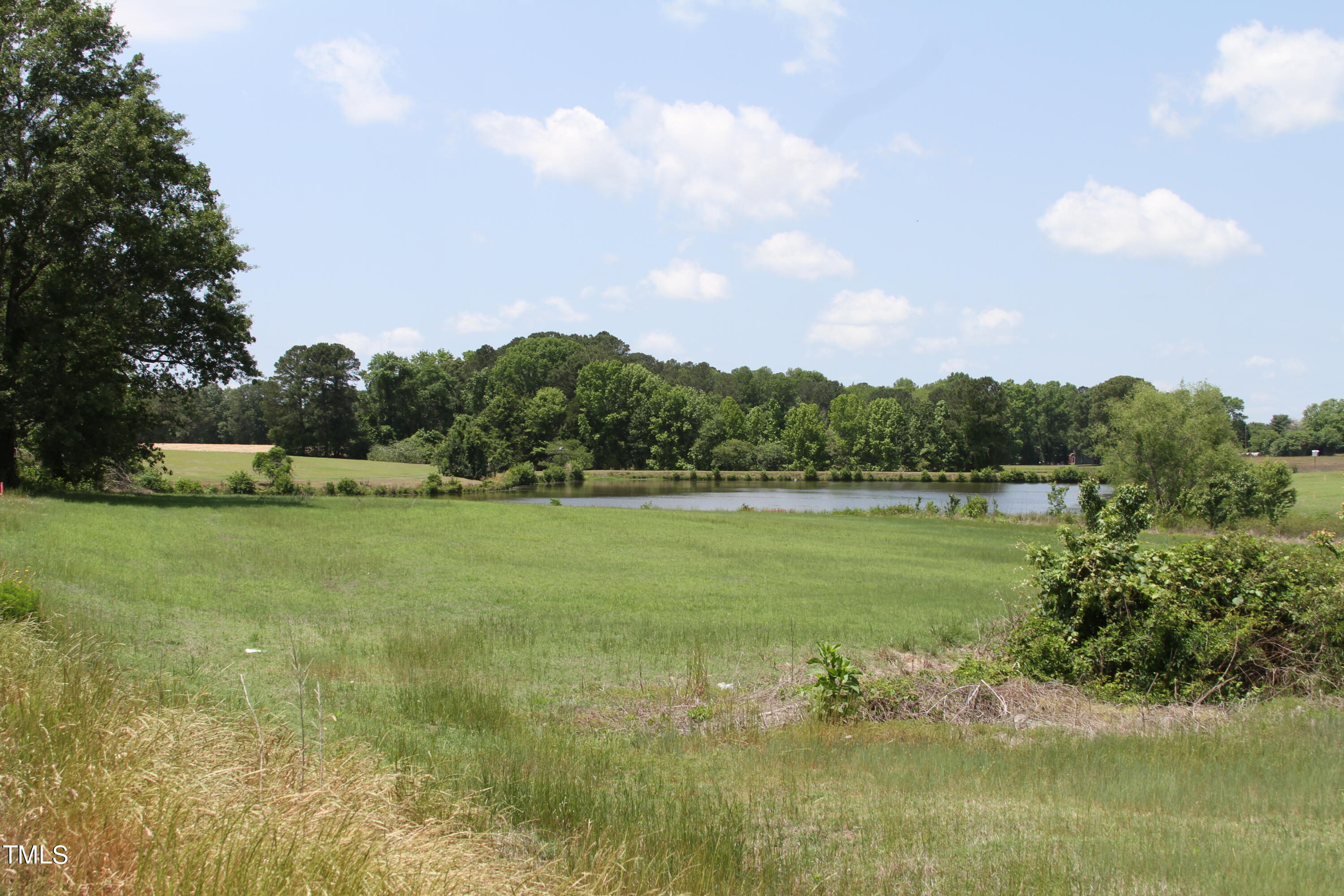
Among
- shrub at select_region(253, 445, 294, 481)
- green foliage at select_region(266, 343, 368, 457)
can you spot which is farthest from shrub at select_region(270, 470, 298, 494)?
green foliage at select_region(266, 343, 368, 457)

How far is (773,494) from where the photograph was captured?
82875mm

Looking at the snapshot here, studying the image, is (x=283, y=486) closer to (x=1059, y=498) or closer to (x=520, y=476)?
(x=520, y=476)

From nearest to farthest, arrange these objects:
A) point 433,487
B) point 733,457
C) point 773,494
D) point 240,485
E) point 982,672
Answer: point 982,672 → point 240,485 → point 433,487 → point 773,494 → point 733,457

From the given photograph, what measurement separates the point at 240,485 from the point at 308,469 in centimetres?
2793

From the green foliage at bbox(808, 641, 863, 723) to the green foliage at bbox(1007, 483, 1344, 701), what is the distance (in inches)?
167

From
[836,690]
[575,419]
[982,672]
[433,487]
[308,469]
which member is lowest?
[982,672]

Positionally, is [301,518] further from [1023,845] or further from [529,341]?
[529,341]

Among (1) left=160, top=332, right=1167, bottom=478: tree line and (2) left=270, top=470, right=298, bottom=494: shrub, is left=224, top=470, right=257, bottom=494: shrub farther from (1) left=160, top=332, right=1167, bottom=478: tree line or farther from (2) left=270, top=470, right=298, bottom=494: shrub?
(1) left=160, top=332, right=1167, bottom=478: tree line

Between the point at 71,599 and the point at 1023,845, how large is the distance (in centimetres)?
1464

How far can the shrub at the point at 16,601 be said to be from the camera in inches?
393

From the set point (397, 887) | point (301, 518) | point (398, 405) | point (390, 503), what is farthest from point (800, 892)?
point (398, 405)

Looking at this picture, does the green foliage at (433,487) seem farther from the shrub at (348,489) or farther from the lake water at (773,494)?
the shrub at (348,489)

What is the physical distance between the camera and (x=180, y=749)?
595cm

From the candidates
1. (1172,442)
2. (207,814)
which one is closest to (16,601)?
(207,814)
